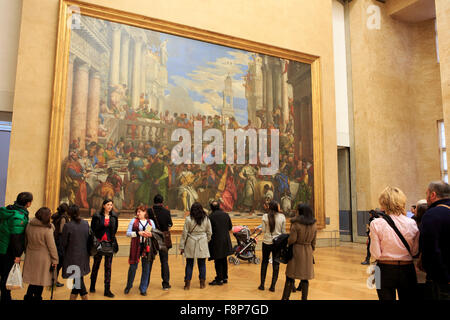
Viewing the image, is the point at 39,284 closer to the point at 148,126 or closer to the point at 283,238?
the point at 283,238

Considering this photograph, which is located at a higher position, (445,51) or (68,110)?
(445,51)

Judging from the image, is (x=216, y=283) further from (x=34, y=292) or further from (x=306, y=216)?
(x=34, y=292)

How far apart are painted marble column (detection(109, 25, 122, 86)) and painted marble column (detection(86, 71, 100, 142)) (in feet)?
1.65

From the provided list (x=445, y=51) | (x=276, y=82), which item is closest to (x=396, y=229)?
(x=276, y=82)

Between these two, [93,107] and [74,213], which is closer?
[74,213]

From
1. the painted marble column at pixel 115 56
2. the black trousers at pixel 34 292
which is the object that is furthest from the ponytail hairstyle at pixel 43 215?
the painted marble column at pixel 115 56

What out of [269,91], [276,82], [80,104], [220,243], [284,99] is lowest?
[220,243]

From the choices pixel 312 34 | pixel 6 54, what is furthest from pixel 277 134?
pixel 6 54

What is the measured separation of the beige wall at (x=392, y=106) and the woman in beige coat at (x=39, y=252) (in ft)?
50.6

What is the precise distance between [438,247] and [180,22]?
12.5 m

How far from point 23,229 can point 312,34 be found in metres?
15.1

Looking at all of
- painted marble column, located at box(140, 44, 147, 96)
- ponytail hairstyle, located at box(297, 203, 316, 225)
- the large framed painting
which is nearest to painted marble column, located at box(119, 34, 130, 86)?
the large framed painting

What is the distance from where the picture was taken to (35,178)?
A: 10.5 meters

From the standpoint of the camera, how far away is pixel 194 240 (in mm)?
6609
